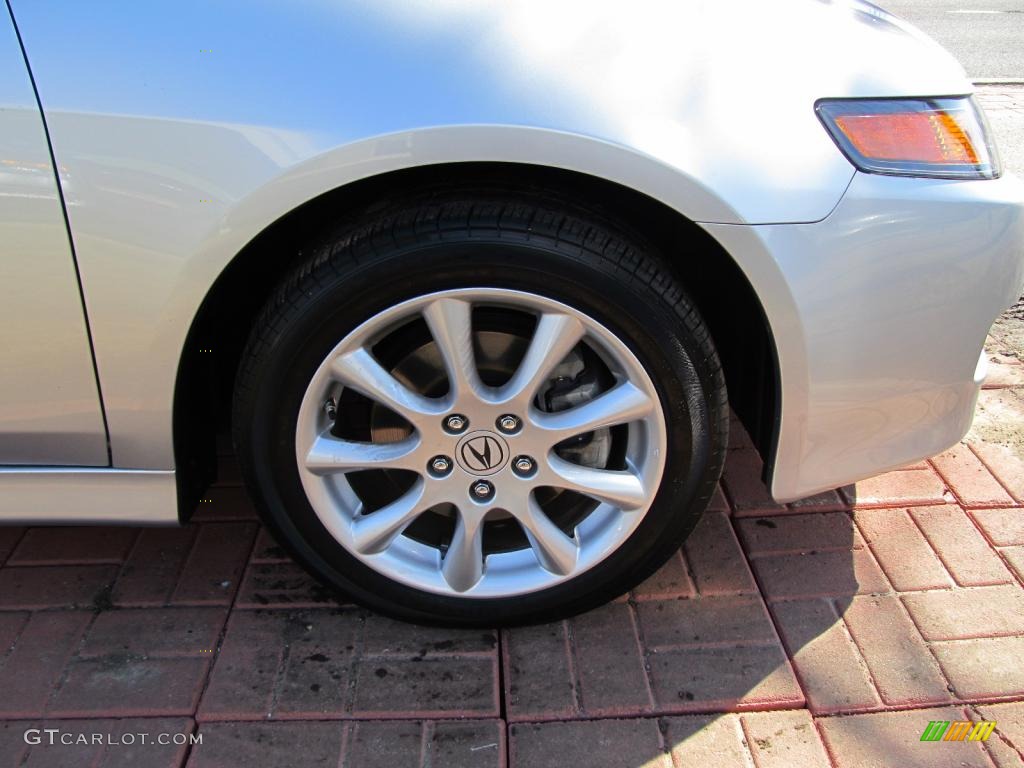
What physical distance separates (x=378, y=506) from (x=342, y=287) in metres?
0.59

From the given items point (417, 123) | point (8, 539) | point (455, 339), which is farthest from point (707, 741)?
point (8, 539)

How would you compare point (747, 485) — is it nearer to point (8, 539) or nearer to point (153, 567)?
point (153, 567)

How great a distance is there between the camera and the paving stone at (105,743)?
70.7 inches

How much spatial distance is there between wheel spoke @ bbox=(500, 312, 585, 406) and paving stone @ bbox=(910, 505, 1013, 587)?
1.14 m

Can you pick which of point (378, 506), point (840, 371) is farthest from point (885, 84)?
point (378, 506)

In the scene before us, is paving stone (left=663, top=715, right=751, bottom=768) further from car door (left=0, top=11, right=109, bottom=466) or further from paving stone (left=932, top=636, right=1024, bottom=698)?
car door (left=0, top=11, right=109, bottom=466)

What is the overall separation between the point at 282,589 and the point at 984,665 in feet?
5.11

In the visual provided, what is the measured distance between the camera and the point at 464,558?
2002 mm

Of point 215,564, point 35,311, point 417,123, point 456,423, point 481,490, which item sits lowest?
point 215,564

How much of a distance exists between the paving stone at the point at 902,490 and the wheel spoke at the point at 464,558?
1075mm

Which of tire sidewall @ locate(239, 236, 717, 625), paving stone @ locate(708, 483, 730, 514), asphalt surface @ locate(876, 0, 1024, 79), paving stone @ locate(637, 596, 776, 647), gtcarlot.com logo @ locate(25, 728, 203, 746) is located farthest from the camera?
asphalt surface @ locate(876, 0, 1024, 79)

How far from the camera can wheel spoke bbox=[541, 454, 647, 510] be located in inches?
76.0

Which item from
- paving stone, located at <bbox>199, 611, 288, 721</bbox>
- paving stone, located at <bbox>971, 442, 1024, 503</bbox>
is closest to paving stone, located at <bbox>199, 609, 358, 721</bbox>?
paving stone, located at <bbox>199, 611, 288, 721</bbox>

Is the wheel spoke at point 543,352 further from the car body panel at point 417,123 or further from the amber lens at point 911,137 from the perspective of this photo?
the amber lens at point 911,137
